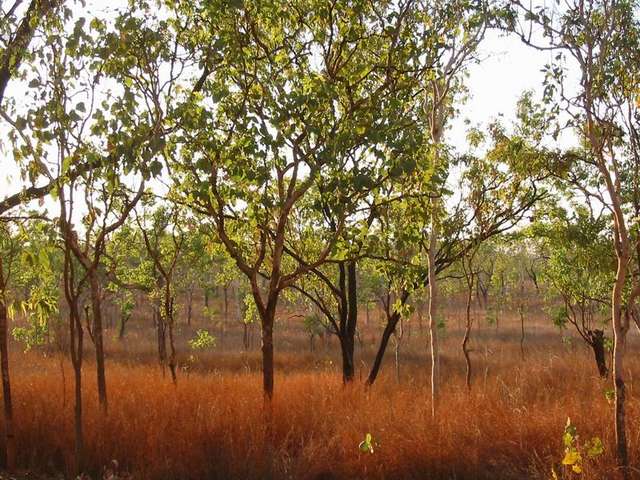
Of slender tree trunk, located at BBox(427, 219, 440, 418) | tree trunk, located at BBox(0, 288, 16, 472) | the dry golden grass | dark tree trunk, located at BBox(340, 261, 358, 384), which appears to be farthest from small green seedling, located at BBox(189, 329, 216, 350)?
tree trunk, located at BBox(0, 288, 16, 472)

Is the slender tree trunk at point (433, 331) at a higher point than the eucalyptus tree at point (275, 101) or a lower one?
lower

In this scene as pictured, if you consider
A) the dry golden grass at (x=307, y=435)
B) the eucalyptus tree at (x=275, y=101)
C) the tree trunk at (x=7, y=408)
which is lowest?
the dry golden grass at (x=307, y=435)

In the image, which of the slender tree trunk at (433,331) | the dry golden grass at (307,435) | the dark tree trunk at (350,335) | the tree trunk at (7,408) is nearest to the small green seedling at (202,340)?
the dark tree trunk at (350,335)

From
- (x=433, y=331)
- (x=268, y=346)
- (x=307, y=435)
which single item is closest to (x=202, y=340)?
(x=433, y=331)

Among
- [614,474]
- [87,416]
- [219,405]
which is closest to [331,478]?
[219,405]

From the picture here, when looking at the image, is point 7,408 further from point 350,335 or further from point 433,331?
point 350,335

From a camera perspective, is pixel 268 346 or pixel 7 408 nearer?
pixel 7 408

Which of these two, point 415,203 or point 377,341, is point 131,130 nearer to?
point 415,203

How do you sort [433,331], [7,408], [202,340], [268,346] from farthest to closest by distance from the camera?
1. [202,340]
2. [433,331]
3. [268,346]
4. [7,408]

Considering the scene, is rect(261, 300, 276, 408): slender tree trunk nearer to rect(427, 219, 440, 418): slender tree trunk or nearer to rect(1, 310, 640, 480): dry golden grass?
rect(1, 310, 640, 480): dry golden grass

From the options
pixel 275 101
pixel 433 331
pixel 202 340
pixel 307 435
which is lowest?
pixel 202 340

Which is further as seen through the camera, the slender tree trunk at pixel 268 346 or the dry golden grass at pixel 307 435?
the slender tree trunk at pixel 268 346

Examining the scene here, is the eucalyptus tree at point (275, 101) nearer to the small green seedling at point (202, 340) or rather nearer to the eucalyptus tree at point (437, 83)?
the eucalyptus tree at point (437, 83)

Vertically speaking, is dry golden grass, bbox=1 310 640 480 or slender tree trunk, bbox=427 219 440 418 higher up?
slender tree trunk, bbox=427 219 440 418
